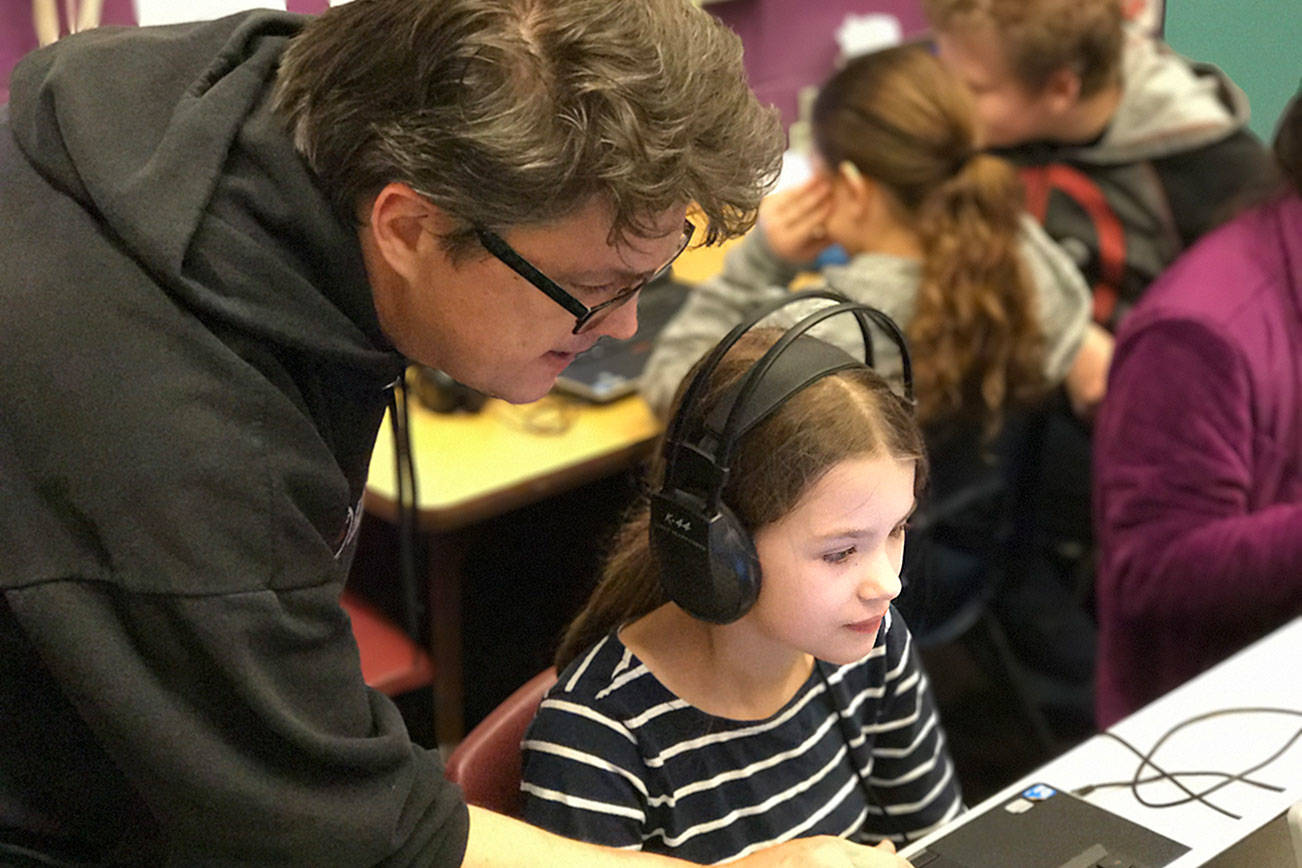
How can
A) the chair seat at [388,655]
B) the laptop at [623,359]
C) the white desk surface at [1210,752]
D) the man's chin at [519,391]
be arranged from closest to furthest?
the man's chin at [519,391] → the white desk surface at [1210,752] → the chair seat at [388,655] → the laptop at [623,359]

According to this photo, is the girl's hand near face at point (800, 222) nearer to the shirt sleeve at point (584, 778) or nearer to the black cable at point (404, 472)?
the black cable at point (404, 472)

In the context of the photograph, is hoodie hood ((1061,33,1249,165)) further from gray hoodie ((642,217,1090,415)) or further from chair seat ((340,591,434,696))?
chair seat ((340,591,434,696))

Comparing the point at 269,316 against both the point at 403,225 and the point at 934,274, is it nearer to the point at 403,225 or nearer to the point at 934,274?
the point at 403,225

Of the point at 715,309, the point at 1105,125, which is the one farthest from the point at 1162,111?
the point at 715,309

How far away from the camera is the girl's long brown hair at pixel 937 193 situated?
6.38ft

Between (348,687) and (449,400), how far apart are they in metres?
1.19

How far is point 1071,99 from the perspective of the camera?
2404 millimetres

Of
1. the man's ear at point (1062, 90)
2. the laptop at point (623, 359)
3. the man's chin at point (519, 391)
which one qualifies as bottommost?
the laptop at point (623, 359)

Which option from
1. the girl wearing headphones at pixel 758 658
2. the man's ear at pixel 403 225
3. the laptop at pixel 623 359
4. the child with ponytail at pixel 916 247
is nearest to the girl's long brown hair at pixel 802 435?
the girl wearing headphones at pixel 758 658

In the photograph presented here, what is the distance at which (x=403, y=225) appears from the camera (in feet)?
2.91

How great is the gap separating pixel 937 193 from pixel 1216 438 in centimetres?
52

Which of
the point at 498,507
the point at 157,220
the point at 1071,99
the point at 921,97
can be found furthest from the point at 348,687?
the point at 1071,99

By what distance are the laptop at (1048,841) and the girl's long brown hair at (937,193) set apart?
2.81 ft

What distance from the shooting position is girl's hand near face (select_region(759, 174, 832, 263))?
Result: 205 cm
